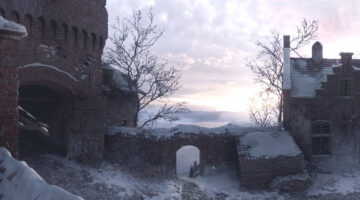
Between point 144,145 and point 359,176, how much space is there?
1160cm

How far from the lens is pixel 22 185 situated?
394 centimetres

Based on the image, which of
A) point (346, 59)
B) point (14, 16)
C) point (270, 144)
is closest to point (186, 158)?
point (270, 144)

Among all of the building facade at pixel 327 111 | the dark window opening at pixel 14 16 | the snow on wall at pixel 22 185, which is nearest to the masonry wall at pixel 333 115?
the building facade at pixel 327 111

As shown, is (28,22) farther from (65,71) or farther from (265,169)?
(265,169)

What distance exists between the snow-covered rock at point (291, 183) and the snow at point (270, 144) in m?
1.15

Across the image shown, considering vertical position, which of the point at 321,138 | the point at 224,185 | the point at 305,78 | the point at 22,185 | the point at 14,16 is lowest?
the point at 224,185

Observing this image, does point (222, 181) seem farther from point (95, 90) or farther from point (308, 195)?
point (95, 90)

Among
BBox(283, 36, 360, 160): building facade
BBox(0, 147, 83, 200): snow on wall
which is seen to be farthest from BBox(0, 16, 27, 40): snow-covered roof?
BBox(283, 36, 360, 160): building facade

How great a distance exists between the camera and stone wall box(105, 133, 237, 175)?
1492 cm

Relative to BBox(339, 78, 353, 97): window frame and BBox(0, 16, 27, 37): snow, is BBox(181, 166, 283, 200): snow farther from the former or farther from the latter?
BBox(0, 16, 27, 37): snow

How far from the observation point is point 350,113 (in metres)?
17.2

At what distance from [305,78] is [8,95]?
1662 cm

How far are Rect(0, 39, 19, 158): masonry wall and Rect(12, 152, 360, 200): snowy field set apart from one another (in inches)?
252

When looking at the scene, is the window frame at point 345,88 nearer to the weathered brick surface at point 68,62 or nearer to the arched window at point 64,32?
the weathered brick surface at point 68,62
